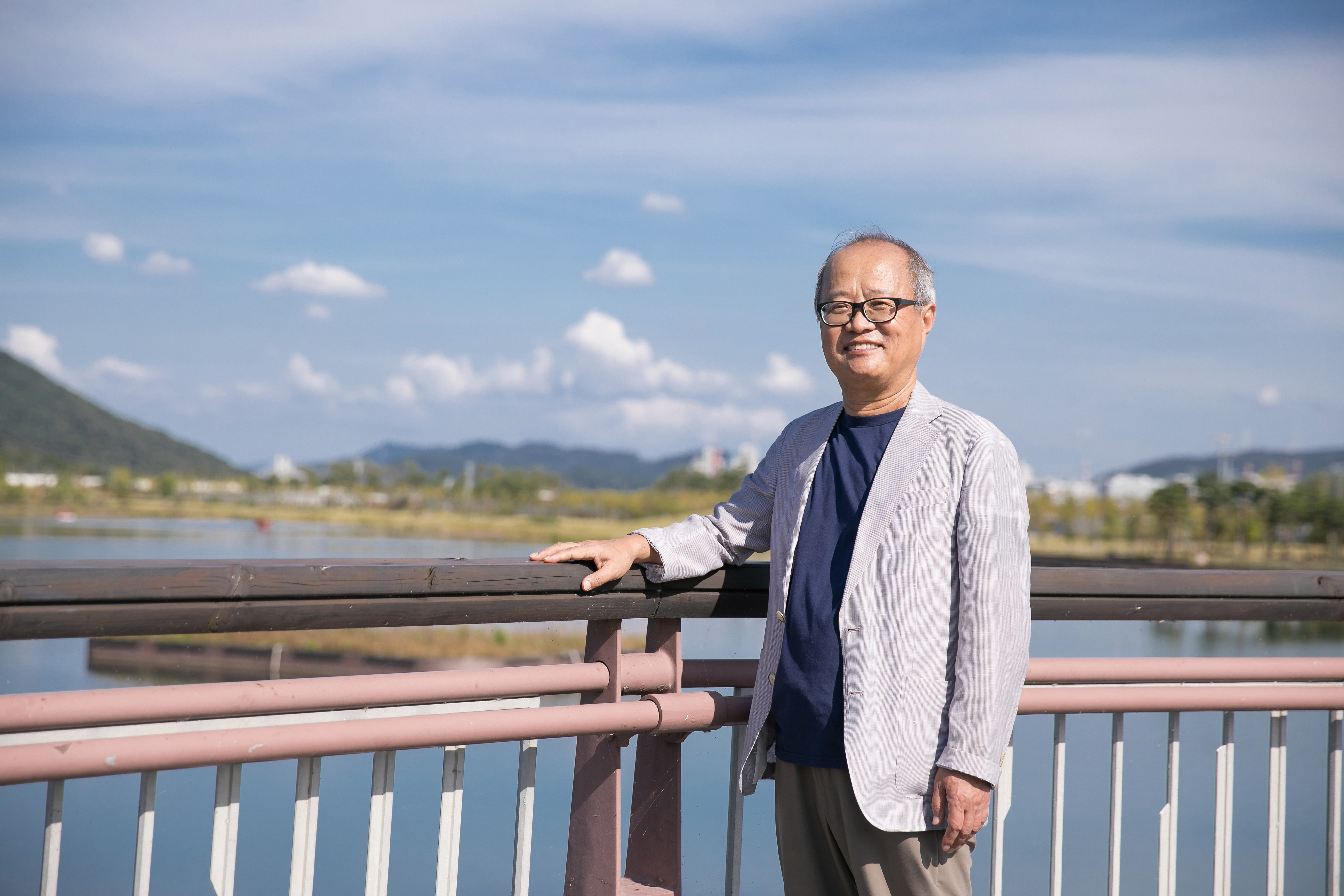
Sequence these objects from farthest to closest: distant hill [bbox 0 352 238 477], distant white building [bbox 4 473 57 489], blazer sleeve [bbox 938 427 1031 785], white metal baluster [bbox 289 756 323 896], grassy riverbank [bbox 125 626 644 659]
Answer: distant hill [bbox 0 352 238 477], distant white building [bbox 4 473 57 489], grassy riverbank [bbox 125 626 644 659], blazer sleeve [bbox 938 427 1031 785], white metal baluster [bbox 289 756 323 896]

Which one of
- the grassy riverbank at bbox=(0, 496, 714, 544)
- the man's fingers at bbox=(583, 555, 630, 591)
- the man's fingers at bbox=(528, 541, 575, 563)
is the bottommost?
Result: the grassy riverbank at bbox=(0, 496, 714, 544)

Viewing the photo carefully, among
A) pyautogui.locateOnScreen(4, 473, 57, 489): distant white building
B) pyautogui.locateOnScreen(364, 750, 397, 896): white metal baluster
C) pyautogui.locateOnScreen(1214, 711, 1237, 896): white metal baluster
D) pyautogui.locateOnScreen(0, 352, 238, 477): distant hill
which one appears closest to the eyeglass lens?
pyautogui.locateOnScreen(364, 750, 397, 896): white metal baluster

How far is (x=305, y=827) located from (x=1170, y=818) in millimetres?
1776

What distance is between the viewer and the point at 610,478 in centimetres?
17975

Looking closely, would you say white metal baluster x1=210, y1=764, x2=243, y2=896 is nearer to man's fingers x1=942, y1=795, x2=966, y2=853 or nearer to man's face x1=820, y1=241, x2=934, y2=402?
man's fingers x1=942, y1=795, x2=966, y2=853

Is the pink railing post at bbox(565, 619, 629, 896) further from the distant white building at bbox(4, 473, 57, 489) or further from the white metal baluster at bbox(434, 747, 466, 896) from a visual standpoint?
the distant white building at bbox(4, 473, 57, 489)

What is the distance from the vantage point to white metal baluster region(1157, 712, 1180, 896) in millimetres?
2230

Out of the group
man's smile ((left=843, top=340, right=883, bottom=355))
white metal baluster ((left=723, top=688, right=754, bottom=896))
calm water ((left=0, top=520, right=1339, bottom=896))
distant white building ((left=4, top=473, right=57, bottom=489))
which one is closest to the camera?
man's smile ((left=843, top=340, right=883, bottom=355))

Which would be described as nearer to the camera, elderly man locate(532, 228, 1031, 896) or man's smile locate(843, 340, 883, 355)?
elderly man locate(532, 228, 1031, 896)

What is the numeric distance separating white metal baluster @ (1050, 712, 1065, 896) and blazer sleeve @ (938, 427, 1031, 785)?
1.38 ft

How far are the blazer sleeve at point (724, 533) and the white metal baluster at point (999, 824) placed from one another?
0.64m

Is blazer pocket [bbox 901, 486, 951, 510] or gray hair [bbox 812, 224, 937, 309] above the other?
gray hair [bbox 812, 224, 937, 309]

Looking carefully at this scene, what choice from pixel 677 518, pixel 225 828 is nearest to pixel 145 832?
pixel 225 828

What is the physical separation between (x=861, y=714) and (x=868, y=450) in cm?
47
